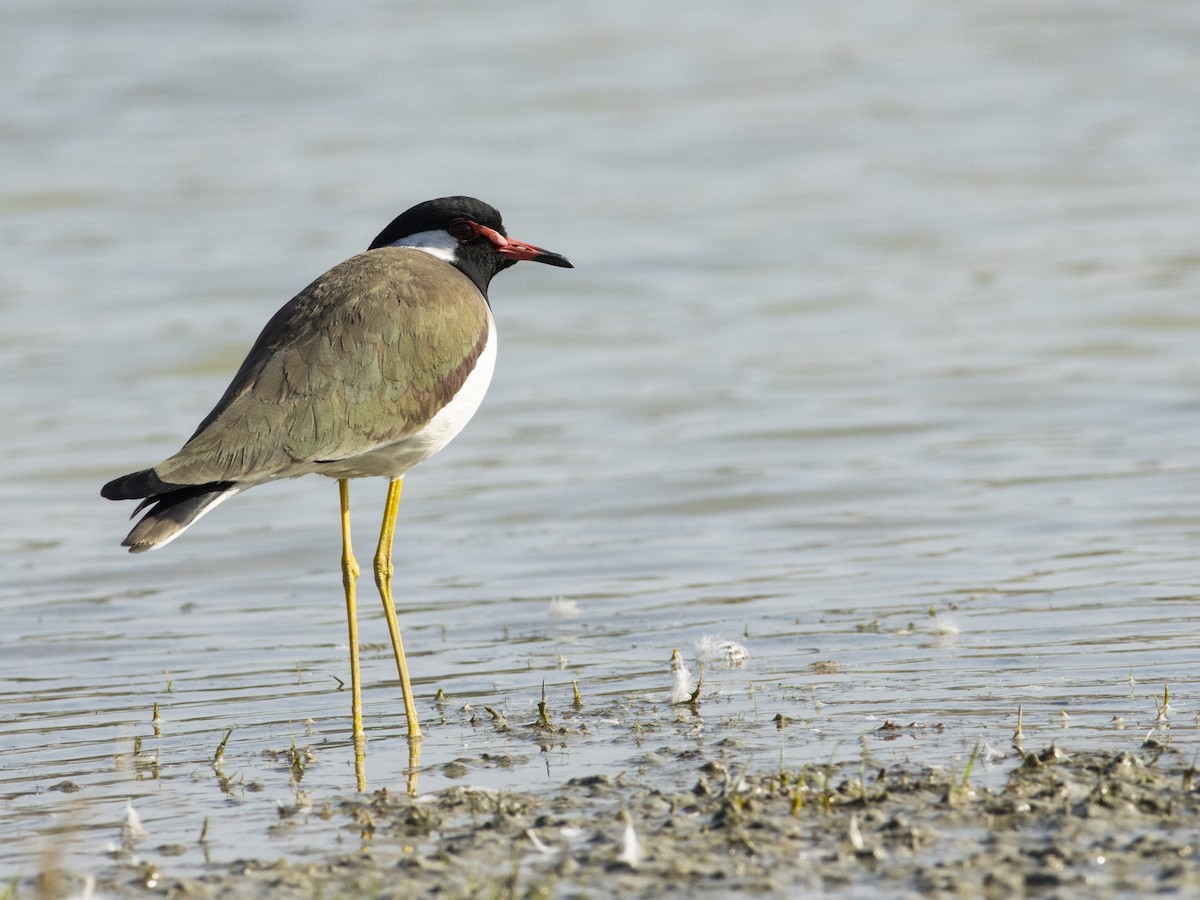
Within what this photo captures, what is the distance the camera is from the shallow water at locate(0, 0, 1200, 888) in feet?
20.7

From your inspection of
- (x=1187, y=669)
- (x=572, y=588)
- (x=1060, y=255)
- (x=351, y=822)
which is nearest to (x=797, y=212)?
(x=1060, y=255)

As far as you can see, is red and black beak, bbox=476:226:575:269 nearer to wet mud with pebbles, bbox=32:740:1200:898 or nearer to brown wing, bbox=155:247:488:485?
brown wing, bbox=155:247:488:485

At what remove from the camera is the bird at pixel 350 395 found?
19.1 ft

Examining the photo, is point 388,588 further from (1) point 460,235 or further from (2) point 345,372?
(1) point 460,235

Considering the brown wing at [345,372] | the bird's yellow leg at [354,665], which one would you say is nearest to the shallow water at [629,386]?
the bird's yellow leg at [354,665]

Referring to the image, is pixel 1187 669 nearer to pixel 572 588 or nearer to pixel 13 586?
pixel 572 588

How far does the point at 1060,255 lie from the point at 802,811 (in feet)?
43.7

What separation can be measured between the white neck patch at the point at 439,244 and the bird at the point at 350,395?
0.47 feet

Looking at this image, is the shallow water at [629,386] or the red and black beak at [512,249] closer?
the shallow water at [629,386]

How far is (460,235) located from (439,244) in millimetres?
95

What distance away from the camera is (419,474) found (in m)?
11.9

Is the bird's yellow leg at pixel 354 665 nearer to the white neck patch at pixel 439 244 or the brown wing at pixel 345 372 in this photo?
the brown wing at pixel 345 372

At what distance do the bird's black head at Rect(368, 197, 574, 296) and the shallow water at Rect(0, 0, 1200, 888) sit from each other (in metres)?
1.68

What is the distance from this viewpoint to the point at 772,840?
14.7ft
